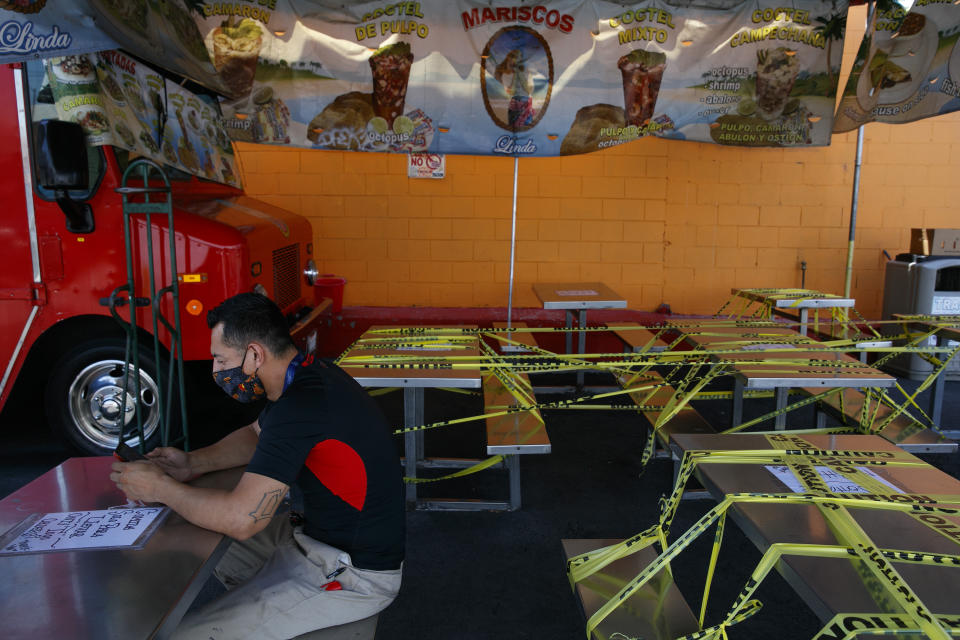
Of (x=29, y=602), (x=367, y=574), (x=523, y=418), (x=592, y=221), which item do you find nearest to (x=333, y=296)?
(x=523, y=418)

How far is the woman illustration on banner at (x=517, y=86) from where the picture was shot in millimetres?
5652

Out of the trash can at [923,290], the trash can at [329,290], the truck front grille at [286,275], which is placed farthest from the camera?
the trash can at [923,290]

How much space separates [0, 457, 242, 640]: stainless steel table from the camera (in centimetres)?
151

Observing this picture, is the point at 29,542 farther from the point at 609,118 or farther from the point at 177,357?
the point at 609,118

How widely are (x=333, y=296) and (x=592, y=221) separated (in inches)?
122

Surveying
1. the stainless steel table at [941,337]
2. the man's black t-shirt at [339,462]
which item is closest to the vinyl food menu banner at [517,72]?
the stainless steel table at [941,337]

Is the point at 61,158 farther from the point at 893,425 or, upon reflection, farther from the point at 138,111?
the point at 893,425

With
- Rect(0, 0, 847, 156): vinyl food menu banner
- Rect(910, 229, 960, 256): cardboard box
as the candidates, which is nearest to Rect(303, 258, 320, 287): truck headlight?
Rect(0, 0, 847, 156): vinyl food menu banner

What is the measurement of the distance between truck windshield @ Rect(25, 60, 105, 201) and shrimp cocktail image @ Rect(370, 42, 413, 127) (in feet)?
7.30

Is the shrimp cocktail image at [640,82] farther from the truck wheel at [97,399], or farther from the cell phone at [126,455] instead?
the cell phone at [126,455]

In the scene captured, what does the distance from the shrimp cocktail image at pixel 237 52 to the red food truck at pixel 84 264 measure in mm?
1420

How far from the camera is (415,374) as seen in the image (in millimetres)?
3637

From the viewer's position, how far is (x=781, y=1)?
5.76 metres

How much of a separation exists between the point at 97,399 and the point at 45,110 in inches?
74.6
